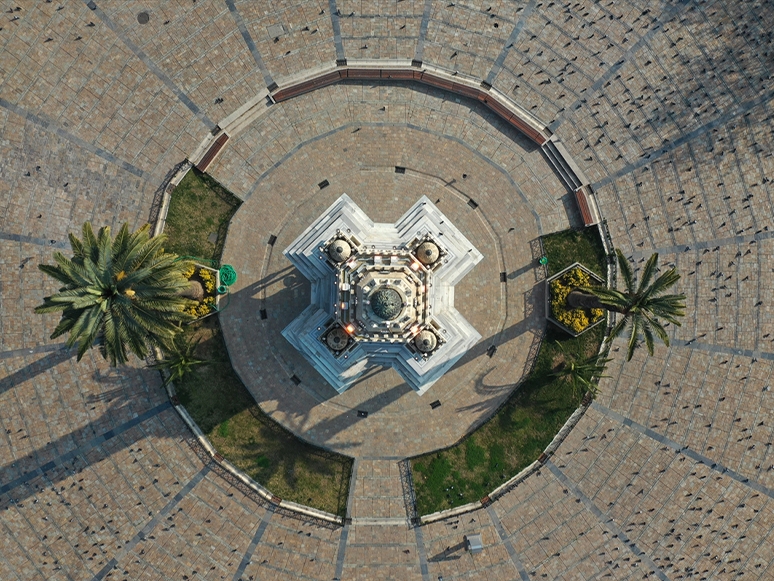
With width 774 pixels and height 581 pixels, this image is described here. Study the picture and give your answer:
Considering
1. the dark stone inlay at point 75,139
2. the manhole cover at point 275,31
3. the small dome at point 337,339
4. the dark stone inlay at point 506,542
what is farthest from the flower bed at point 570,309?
the dark stone inlay at point 75,139

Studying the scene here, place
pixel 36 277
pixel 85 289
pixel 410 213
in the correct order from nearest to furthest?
pixel 85 289, pixel 410 213, pixel 36 277

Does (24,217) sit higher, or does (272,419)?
(24,217)

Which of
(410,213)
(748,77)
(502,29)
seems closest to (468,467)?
(410,213)

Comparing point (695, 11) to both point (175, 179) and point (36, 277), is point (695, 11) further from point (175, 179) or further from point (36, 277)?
point (36, 277)

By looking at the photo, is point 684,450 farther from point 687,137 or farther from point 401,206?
point 401,206

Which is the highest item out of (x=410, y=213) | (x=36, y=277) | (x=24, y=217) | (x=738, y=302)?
(x=24, y=217)

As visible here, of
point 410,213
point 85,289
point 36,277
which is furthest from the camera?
point 36,277

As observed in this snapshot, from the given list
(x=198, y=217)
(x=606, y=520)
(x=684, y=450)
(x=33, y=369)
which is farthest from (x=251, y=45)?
(x=684, y=450)
